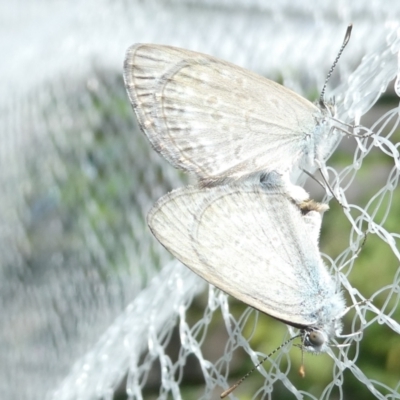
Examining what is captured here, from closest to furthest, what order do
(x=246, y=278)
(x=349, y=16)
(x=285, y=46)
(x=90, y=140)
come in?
(x=246, y=278), (x=349, y=16), (x=285, y=46), (x=90, y=140)

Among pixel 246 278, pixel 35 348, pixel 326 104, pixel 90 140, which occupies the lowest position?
pixel 35 348

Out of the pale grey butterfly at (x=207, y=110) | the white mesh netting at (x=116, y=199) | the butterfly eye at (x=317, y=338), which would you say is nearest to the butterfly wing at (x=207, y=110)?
the pale grey butterfly at (x=207, y=110)

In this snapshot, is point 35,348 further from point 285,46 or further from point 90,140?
point 285,46

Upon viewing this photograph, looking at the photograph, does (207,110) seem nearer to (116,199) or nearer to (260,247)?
(260,247)

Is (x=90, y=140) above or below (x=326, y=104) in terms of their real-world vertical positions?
below

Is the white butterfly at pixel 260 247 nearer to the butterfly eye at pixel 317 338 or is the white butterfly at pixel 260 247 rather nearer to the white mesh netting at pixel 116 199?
the butterfly eye at pixel 317 338

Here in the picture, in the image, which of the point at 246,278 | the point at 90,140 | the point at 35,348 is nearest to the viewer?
the point at 246,278

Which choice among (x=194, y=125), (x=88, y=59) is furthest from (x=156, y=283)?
(x=88, y=59)

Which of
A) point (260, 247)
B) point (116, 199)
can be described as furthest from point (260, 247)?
point (116, 199)
